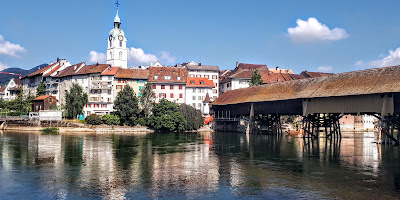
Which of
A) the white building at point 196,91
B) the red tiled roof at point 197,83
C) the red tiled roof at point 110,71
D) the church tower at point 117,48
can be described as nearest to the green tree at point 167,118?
the white building at point 196,91

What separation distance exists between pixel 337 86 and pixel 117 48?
66763mm

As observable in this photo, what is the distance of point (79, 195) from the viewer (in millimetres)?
17984

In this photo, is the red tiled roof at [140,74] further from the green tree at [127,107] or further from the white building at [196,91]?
the green tree at [127,107]

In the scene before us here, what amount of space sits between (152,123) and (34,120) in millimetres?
21064

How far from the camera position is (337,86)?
45656mm

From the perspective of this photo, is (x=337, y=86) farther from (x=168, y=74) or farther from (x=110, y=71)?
(x=110, y=71)

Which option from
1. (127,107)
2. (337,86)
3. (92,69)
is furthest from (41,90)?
(337,86)

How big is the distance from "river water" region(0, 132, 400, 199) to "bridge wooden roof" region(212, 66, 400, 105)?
26.4 ft

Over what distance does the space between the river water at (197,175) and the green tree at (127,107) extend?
36.4 meters

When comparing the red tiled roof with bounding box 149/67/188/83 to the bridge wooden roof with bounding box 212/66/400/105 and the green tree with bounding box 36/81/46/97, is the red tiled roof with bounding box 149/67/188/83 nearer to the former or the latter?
the bridge wooden roof with bounding box 212/66/400/105

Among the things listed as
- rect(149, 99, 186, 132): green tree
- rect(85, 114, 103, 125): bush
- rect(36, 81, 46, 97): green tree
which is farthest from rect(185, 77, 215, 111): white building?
rect(36, 81, 46, 97): green tree

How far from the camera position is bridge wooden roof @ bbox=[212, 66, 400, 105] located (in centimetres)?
3981

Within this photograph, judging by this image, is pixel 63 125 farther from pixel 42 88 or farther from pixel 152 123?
pixel 42 88

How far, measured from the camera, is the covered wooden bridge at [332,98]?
39.2 meters
